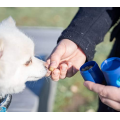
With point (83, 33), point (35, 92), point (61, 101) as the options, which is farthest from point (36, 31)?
point (83, 33)

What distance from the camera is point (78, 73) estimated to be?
9.59 ft

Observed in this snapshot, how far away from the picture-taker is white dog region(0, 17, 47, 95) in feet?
3.94

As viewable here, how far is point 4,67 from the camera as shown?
46.8 inches

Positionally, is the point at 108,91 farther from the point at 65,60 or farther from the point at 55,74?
the point at 65,60

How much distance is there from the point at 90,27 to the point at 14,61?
64 cm

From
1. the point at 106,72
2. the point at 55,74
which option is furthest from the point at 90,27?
the point at 106,72

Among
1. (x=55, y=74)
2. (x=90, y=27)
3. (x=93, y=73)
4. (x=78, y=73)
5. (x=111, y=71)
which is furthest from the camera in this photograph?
(x=78, y=73)

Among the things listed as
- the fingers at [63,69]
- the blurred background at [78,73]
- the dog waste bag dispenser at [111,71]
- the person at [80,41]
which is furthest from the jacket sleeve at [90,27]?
the blurred background at [78,73]

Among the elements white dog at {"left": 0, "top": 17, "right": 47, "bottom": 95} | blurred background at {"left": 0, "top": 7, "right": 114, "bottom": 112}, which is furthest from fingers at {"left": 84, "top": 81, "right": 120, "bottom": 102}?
blurred background at {"left": 0, "top": 7, "right": 114, "bottom": 112}

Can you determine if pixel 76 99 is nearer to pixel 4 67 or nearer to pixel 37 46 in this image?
pixel 37 46

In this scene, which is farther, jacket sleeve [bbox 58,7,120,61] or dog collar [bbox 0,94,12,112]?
jacket sleeve [bbox 58,7,120,61]

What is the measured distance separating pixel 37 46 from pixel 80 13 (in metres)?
0.98

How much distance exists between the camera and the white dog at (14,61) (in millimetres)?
1202

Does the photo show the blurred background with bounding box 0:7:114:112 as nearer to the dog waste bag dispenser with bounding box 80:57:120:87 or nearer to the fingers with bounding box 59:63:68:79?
the fingers with bounding box 59:63:68:79
